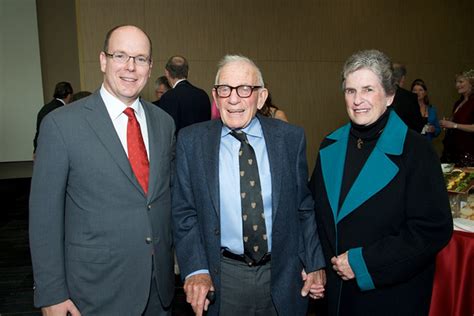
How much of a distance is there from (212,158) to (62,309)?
0.83m

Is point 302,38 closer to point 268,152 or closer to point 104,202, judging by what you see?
point 268,152

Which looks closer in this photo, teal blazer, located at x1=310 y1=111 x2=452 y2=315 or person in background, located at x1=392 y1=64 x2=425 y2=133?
teal blazer, located at x1=310 y1=111 x2=452 y2=315

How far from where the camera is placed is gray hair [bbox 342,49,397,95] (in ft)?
5.32

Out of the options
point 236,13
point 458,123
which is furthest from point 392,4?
point 458,123

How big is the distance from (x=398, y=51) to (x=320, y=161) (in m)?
6.66

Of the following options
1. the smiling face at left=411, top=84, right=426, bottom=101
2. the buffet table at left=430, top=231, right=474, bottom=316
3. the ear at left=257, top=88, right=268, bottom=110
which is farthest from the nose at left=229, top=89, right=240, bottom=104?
the smiling face at left=411, top=84, right=426, bottom=101

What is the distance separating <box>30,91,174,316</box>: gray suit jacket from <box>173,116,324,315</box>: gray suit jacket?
141 millimetres

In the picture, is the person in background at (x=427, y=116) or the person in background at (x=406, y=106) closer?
the person in background at (x=406, y=106)

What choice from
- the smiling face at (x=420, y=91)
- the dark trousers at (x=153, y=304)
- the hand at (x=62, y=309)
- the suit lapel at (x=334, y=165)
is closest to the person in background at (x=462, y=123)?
the smiling face at (x=420, y=91)

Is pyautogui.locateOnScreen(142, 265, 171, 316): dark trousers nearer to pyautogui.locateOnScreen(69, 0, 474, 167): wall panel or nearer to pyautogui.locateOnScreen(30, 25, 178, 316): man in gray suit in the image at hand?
pyautogui.locateOnScreen(30, 25, 178, 316): man in gray suit

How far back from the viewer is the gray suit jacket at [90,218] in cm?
153

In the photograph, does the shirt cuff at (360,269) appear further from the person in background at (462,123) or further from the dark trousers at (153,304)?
the person in background at (462,123)

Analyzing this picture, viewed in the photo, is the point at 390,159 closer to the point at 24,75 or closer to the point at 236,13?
the point at 236,13

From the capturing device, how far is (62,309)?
1571 millimetres
